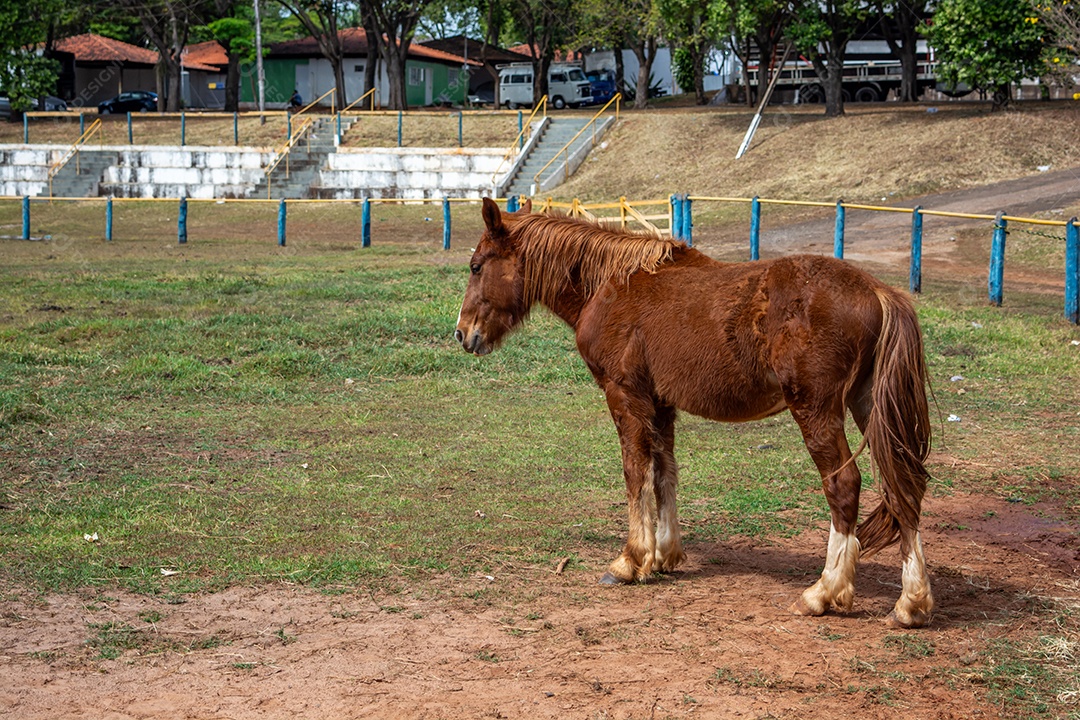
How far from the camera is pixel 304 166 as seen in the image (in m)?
38.7

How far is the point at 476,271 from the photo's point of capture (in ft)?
22.2

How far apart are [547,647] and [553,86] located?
48.7m

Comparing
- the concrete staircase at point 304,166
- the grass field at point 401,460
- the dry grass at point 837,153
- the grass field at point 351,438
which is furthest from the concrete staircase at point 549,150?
the grass field at point 351,438

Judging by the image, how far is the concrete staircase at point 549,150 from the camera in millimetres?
35375

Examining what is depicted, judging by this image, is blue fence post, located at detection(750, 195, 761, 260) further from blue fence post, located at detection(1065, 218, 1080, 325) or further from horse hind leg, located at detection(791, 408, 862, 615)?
horse hind leg, located at detection(791, 408, 862, 615)

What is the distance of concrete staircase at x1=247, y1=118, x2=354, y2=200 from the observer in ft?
122

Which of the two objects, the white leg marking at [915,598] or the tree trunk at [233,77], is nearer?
the white leg marking at [915,598]

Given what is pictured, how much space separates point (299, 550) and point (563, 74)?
156 ft

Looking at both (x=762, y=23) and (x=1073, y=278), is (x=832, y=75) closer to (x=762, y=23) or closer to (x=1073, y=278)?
(x=762, y=23)

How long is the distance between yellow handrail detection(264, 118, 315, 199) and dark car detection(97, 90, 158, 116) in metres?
17.3

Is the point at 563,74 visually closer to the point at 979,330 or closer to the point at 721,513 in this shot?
the point at 979,330

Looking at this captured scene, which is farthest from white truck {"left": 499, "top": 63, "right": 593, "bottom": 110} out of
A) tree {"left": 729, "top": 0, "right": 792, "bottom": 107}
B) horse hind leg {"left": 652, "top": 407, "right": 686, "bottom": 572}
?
horse hind leg {"left": 652, "top": 407, "right": 686, "bottom": 572}

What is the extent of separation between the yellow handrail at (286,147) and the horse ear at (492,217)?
104ft

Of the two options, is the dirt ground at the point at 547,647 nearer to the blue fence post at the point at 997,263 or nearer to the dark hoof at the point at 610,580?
the dark hoof at the point at 610,580
